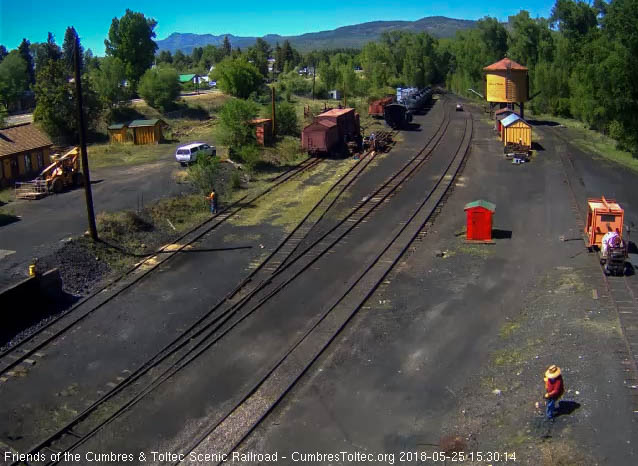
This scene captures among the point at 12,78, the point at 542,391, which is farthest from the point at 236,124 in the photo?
the point at 12,78

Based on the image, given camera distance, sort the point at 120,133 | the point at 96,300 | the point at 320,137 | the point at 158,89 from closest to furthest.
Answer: the point at 96,300 < the point at 320,137 < the point at 120,133 < the point at 158,89

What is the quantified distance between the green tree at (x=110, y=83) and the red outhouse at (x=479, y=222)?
43615 mm

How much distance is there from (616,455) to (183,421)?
7858 millimetres

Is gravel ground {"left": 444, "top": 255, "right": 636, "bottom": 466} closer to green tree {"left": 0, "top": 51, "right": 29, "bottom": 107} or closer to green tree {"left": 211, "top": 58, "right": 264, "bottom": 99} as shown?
green tree {"left": 211, "top": 58, "right": 264, "bottom": 99}

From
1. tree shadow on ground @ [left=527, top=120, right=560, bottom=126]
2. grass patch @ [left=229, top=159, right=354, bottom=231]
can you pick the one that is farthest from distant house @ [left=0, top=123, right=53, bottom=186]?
tree shadow on ground @ [left=527, top=120, right=560, bottom=126]

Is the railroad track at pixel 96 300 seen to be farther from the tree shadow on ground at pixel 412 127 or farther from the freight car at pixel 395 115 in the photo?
the tree shadow on ground at pixel 412 127

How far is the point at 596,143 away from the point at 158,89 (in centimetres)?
4054

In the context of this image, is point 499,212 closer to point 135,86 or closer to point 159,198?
point 159,198

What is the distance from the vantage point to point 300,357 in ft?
46.4

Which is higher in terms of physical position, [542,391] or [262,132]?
[262,132]

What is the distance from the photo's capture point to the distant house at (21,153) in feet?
105

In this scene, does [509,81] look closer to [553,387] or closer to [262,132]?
[262,132]

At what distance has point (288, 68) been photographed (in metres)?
131

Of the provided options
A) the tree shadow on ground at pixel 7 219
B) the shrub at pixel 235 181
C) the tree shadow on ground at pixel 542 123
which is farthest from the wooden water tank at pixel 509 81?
the tree shadow on ground at pixel 7 219
